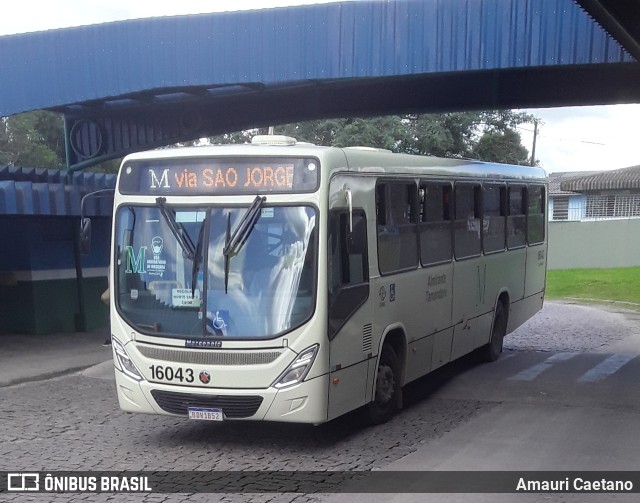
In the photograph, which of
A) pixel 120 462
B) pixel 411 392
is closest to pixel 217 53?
pixel 411 392

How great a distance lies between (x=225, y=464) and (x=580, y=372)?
747cm

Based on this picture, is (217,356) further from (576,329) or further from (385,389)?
(576,329)

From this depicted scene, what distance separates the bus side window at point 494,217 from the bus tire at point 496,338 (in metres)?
1.17

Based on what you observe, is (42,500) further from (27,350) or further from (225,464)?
(27,350)

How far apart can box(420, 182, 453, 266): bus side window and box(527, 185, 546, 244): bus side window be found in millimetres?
4778

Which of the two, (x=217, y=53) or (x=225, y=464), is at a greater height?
(x=217, y=53)

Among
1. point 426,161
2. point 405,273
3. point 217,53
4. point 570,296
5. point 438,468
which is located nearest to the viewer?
point 438,468

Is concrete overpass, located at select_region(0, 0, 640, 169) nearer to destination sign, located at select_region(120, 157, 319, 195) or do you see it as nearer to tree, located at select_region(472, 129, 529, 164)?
destination sign, located at select_region(120, 157, 319, 195)

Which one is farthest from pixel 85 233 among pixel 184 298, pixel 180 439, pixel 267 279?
pixel 267 279

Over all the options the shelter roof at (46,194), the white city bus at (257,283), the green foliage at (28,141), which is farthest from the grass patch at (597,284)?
the green foliage at (28,141)

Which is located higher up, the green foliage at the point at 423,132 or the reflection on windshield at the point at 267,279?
the green foliage at the point at 423,132

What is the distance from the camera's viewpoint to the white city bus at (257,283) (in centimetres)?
802

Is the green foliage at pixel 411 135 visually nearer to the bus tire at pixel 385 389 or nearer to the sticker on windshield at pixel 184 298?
the bus tire at pixel 385 389

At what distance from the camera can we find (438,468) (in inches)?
302
